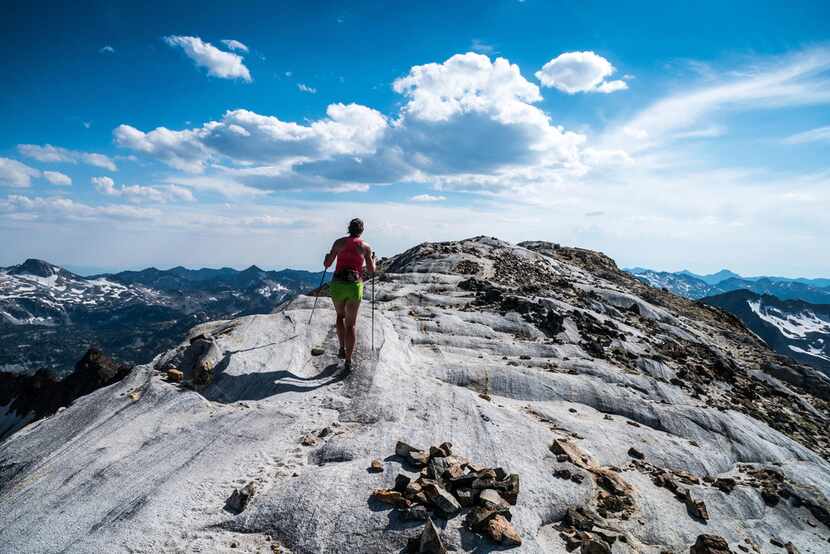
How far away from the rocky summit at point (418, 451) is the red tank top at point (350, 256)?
131 inches

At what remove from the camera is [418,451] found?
9.68 meters

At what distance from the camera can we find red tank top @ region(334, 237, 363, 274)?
1415cm

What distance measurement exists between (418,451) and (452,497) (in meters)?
1.71

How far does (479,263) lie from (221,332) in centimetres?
2726

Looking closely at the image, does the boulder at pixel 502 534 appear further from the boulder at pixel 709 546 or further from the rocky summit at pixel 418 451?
the boulder at pixel 709 546

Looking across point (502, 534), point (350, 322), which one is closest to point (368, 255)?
point (350, 322)

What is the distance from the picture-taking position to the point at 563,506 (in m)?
9.25

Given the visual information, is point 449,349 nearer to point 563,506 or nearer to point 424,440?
point 424,440

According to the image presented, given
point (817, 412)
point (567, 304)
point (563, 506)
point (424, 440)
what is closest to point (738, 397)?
→ point (817, 412)

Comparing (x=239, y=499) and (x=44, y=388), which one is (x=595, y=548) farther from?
(x=44, y=388)

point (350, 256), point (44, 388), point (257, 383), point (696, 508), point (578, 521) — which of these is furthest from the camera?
point (44, 388)

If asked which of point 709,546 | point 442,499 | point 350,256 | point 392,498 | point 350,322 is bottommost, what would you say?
point 709,546

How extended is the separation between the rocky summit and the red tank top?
3.32 meters

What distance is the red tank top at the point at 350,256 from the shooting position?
1415 cm
